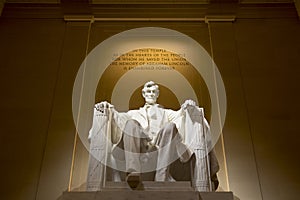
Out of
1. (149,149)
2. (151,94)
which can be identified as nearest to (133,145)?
(149,149)

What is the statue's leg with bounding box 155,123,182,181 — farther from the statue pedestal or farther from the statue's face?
the statue's face

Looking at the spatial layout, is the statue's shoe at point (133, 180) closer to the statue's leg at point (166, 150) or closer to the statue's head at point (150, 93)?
the statue's leg at point (166, 150)

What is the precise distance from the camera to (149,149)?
5160mm

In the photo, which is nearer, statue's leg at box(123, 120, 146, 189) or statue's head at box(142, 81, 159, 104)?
statue's leg at box(123, 120, 146, 189)

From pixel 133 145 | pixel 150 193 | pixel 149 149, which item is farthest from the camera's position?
pixel 149 149

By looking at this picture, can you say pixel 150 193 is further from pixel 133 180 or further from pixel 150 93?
pixel 150 93

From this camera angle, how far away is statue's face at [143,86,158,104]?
6271 millimetres

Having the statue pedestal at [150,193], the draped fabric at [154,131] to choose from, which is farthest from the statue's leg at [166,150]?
the statue pedestal at [150,193]

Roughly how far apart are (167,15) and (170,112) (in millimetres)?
2534

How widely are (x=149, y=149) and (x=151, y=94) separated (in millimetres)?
1302

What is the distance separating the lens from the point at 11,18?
795cm

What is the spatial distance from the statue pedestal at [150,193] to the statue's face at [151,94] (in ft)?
→ 6.12

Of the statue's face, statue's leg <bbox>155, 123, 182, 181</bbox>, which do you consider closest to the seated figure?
statue's leg <bbox>155, 123, 182, 181</bbox>

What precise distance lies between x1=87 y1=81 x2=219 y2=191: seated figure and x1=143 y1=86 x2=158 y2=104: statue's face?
2.80 ft
